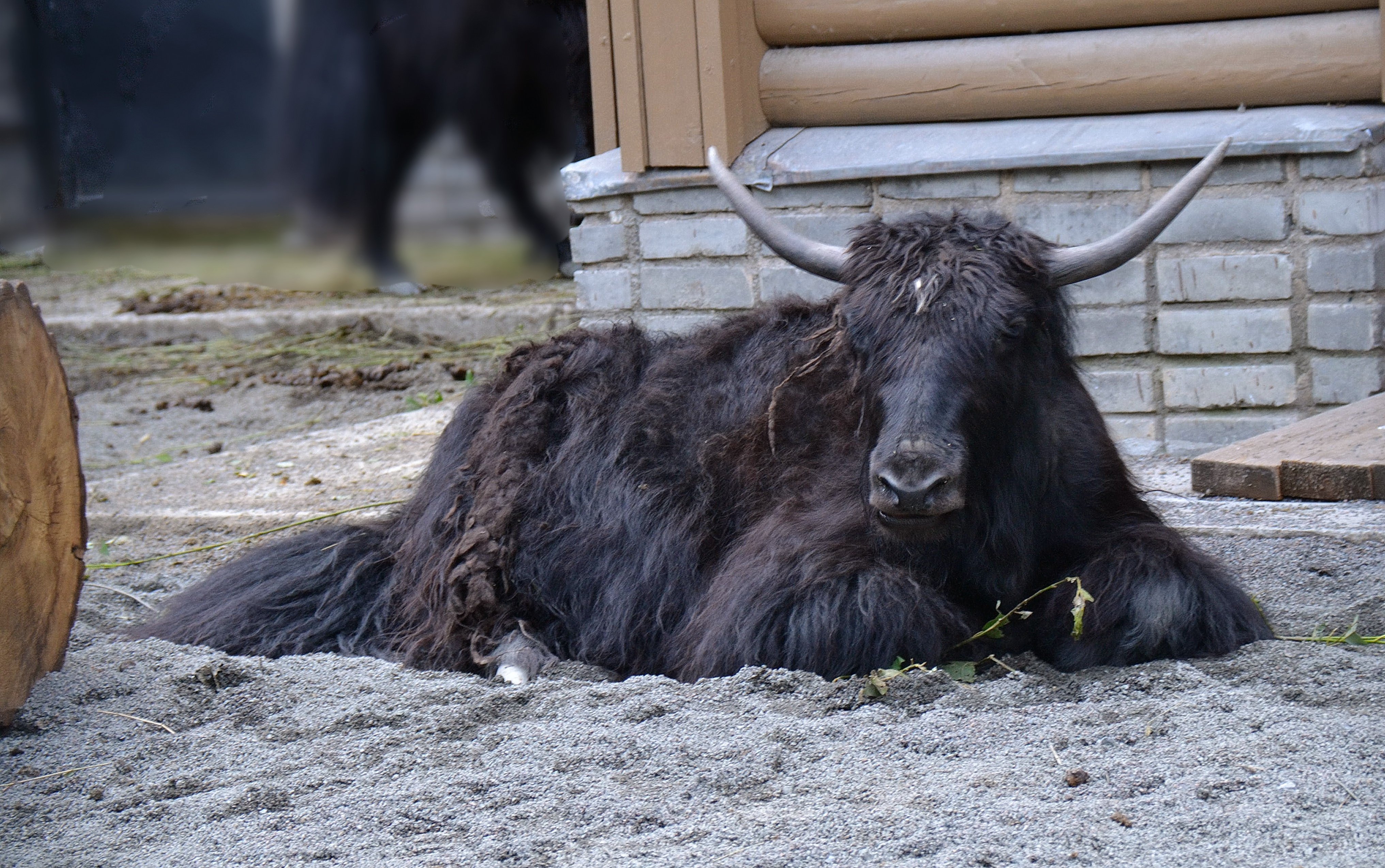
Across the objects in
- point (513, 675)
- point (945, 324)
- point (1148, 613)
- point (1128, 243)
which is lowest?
point (513, 675)

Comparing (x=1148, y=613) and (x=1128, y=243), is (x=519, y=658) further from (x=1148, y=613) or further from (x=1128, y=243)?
(x=1128, y=243)

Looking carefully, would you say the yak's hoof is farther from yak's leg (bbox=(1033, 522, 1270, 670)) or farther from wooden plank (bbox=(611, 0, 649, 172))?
wooden plank (bbox=(611, 0, 649, 172))

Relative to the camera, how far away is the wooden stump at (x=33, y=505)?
262 cm

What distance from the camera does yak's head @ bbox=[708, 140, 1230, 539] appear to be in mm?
2682

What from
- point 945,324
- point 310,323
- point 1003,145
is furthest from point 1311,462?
point 310,323

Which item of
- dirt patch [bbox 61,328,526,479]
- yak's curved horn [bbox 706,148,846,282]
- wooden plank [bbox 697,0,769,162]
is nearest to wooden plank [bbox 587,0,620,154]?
wooden plank [bbox 697,0,769,162]

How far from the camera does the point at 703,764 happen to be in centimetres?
235

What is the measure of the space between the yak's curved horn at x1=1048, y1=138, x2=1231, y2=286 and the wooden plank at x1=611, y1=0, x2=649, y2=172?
2565mm

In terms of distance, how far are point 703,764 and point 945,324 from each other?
1120 millimetres

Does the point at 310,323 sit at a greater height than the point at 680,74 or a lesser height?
lesser

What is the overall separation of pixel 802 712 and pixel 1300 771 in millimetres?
907

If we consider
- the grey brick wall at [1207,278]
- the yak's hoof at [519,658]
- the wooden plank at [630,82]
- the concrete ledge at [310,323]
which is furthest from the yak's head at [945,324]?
the concrete ledge at [310,323]

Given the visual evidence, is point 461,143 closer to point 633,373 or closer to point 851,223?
point 851,223

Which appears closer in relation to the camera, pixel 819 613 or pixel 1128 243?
pixel 819 613
